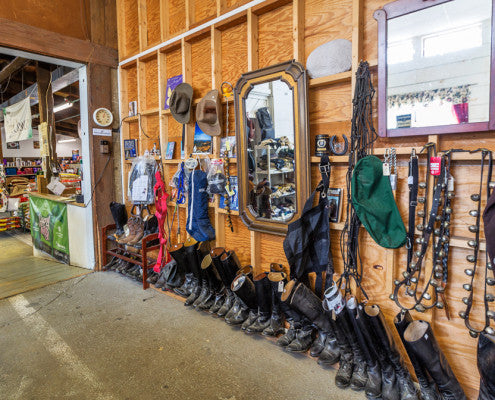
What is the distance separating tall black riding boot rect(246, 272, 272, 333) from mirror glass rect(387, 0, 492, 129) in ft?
4.24

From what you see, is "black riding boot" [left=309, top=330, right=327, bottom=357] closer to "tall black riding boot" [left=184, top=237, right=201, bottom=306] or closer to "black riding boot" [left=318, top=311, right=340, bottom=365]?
"black riding boot" [left=318, top=311, right=340, bottom=365]

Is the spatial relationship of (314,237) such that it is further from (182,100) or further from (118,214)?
(118,214)

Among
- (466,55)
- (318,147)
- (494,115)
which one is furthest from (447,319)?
(466,55)

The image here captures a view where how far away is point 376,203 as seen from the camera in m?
1.81

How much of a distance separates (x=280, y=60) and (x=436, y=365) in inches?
82.8

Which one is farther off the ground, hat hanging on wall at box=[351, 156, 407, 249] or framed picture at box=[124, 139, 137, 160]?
framed picture at box=[124, 139, 137, 160]

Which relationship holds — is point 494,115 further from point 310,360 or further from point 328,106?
point 310,360

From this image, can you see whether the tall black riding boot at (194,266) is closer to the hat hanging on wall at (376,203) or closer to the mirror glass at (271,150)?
the mirror glass at (271,150)

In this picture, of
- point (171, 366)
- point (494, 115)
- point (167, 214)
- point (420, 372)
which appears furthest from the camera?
point (167, 214)

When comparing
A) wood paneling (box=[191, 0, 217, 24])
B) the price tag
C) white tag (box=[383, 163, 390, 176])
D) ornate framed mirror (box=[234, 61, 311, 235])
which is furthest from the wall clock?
the price tag

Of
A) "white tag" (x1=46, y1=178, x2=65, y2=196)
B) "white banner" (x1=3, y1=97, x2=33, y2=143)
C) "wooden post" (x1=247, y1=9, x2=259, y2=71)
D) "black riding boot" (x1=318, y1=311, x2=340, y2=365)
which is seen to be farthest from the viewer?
"white banner" (x1=3, y1=97, x2=33, y2=143)

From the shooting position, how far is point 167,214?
11.2ft

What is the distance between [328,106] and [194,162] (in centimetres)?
131

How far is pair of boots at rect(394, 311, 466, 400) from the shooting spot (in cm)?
153
